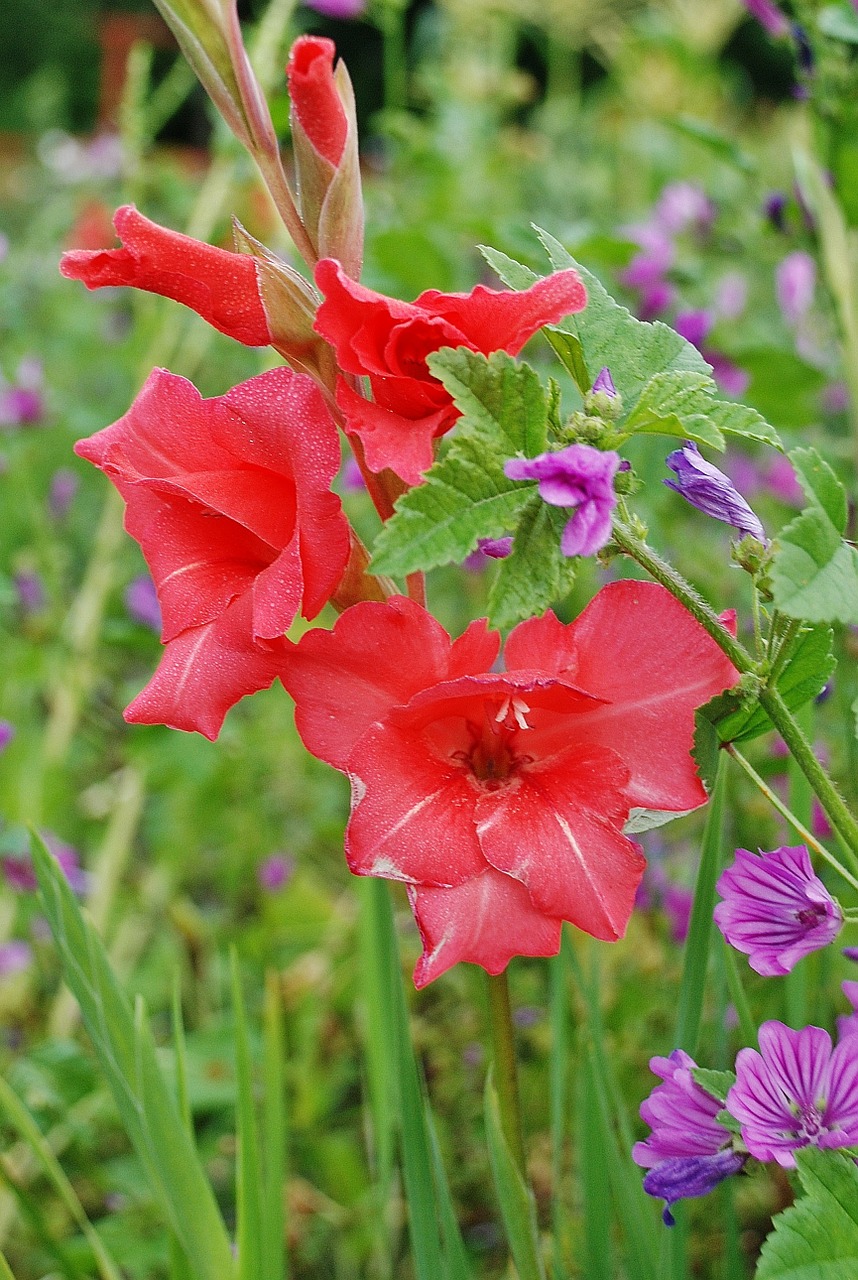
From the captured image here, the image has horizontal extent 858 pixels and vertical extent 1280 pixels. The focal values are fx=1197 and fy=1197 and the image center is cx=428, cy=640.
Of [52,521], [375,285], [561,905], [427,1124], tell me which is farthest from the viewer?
[52,521]

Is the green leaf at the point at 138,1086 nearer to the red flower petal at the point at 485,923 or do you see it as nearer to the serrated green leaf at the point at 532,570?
the red flower petal at the point at 485,923

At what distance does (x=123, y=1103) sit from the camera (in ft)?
1.97

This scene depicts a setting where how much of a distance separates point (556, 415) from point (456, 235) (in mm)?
1424

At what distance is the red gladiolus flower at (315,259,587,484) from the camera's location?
417mm

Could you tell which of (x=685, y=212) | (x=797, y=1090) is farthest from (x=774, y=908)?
(x=685, y=212)

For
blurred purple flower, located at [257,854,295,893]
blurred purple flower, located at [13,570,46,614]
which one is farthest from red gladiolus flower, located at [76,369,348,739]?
blurred purple flower, located at [13,570,46,614]

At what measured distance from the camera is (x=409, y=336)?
16.8 inches

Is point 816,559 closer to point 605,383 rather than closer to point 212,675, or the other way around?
point 605,383

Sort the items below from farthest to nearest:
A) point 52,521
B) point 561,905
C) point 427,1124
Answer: point 52,521 → point 427,1124 → point 561,905

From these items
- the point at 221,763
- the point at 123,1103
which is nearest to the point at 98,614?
the point at 221,763

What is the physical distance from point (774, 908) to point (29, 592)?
4.43 feet

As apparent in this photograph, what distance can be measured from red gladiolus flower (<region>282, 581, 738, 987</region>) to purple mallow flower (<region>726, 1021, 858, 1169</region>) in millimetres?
93

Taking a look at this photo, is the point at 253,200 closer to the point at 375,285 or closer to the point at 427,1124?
the point at 375,285

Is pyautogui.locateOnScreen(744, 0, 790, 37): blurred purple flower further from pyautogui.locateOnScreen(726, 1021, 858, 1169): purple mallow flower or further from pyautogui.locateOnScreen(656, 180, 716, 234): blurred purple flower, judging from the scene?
pyautogui.locateOnScreen(726, 1021, 858, 1169): purple mallow flower
